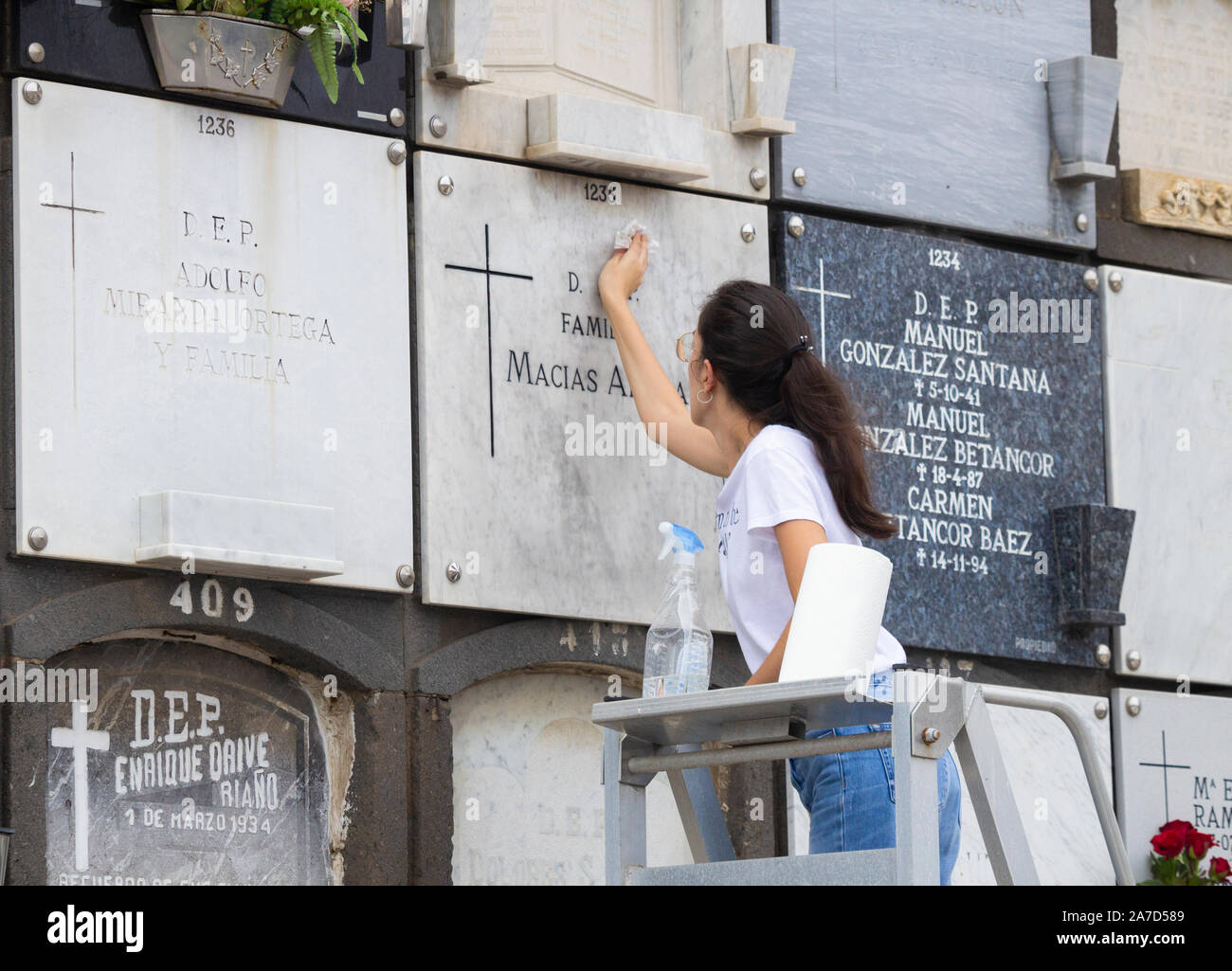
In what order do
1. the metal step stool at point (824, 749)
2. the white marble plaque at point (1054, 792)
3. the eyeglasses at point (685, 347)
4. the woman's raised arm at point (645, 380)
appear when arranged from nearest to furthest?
the metal step stool at point (824, 749) < the woman's raised arm at point (645, 380) < the eyeglasses at point (685, 347) < the white marble plaque at point (1054, 792)

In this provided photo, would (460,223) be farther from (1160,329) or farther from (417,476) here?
(1160,329)

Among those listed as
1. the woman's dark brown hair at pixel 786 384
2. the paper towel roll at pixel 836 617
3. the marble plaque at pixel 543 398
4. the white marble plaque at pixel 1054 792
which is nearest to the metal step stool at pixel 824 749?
the paper towel roll at pixel 836 617

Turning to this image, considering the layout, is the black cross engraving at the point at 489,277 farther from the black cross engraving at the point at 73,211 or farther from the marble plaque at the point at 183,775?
the black cross engraving at the point at 73,211

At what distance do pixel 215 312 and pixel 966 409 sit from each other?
243 cm

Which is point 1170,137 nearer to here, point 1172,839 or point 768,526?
point 1172,839

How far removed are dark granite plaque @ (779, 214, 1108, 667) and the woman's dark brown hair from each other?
190 centimetres

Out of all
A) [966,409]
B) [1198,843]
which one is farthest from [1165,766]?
[966,409]

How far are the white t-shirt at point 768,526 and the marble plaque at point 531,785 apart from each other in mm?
1719

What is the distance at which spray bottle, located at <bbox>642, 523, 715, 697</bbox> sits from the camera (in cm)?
432

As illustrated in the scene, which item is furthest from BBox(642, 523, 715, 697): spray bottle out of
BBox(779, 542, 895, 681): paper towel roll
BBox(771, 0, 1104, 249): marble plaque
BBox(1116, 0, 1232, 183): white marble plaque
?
BBox(1116, 0, 1232, 183): white marble plaque

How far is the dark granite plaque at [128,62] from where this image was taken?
5.35 m

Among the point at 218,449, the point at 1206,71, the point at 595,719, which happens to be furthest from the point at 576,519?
the point at 1206,71

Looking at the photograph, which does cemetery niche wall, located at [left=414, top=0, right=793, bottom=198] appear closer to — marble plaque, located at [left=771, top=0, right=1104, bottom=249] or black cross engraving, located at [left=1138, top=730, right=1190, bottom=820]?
marble plaque, located at [left=771, top=0, right=1104, bottom=249]

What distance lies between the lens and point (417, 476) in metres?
5.87
